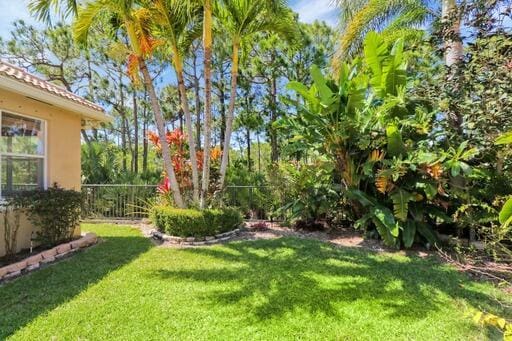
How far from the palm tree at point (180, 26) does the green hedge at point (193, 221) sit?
95cm

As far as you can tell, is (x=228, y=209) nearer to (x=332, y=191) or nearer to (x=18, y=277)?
(x=332, y=191)

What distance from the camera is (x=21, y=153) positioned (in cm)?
677

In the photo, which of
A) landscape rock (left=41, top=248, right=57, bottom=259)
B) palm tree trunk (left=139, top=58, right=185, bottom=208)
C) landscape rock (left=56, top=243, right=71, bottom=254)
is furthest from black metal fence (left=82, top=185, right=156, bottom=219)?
landscape rock (left=41, top=248, right=57, bottom=259)

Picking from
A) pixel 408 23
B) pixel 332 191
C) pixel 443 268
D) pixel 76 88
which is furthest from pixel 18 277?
pixel 76 88

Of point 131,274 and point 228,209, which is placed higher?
point 228,209

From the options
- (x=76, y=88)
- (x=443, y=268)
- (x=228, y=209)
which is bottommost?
(x=443, y=268)

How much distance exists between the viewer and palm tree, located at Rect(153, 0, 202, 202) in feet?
26.1

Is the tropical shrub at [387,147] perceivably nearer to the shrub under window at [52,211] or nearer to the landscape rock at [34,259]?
the shrub under window at [52,211]

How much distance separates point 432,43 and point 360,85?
64.7 inches

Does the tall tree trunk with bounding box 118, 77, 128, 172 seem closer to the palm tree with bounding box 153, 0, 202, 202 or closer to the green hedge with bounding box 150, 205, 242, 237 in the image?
the palm tree with bounding box 153, 0, 202, 202

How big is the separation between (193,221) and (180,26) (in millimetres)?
5159

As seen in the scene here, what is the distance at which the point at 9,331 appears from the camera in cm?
364

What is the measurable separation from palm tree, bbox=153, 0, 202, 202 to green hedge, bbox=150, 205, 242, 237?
954 millimetres

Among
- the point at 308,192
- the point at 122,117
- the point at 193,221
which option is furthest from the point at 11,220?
the point at 122,117
